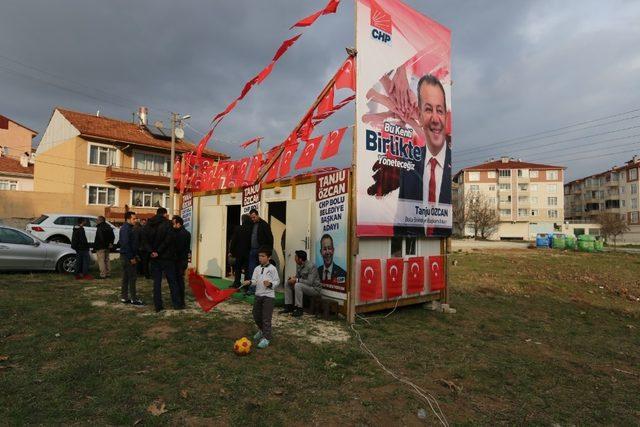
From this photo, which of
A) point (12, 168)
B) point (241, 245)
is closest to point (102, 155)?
point (12, 168)

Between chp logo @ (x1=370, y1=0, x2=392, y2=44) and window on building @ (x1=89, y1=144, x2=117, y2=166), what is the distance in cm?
2965

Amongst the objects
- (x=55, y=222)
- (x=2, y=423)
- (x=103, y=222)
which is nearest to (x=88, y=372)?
(x=2, y=423)

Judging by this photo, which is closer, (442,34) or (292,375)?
(292,375)

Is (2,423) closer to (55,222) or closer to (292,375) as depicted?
(292,375)

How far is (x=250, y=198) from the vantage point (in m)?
10.6

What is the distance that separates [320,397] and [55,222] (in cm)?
1619

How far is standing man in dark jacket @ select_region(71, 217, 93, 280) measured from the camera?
35.9ft

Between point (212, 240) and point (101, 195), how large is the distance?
24188mm

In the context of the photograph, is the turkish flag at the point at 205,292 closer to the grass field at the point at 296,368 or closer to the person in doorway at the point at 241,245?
the grass field at the point at 296,368

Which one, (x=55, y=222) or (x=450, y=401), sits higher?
(x=55, y=222)

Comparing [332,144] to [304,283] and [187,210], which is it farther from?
[187,210]

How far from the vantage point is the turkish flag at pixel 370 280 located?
313 inches

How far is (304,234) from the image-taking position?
340 inches

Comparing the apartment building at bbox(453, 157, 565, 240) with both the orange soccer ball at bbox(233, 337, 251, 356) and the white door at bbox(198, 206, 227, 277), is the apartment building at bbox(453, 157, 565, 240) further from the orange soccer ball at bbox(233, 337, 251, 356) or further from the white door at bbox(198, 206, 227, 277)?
the orange soccer ball at bbox(233, 337, 251, 356)
